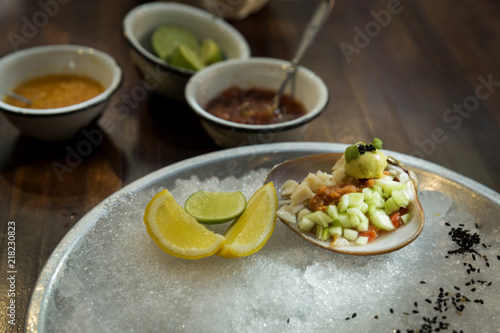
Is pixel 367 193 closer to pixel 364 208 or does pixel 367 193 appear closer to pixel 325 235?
pixel 364 208

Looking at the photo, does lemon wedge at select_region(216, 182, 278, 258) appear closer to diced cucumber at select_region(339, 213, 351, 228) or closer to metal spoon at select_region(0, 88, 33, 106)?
diced cucumber at select_region(339, 213, 351, 228)

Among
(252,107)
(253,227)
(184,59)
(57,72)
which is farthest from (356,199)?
(57,72)

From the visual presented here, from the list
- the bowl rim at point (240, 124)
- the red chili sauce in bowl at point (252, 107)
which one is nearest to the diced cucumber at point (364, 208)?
the bowl rim at point (240, 124)

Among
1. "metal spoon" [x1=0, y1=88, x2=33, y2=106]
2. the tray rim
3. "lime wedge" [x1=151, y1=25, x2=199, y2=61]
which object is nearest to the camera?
the tray rim

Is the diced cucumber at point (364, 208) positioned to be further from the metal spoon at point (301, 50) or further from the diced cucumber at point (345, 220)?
the metal spoon at point (301, 50)

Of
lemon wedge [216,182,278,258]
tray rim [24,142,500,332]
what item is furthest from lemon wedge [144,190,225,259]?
tray rim [24,142,500,332]

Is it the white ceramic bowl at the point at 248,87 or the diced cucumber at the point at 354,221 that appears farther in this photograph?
the white ceramic bowl at the point at 248,87
